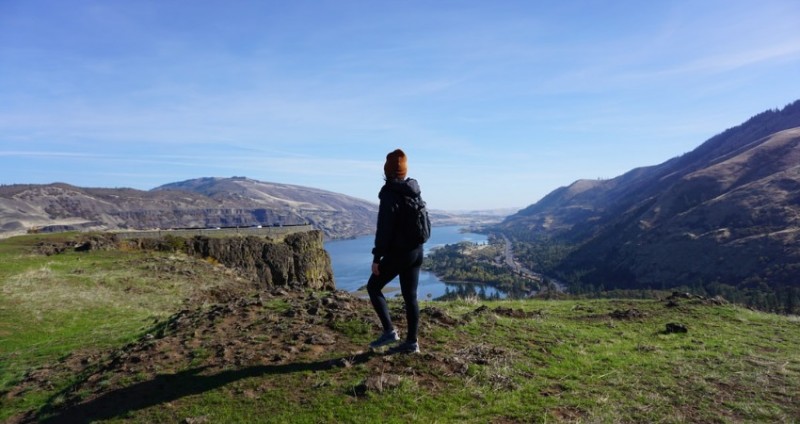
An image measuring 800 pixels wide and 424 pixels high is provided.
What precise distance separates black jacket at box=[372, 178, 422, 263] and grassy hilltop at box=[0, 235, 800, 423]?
2154 mm

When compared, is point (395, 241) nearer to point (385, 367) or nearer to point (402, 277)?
point (402, 277)

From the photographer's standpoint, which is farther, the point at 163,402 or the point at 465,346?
the point at 465,346

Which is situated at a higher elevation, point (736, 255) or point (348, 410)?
point (348, 410)

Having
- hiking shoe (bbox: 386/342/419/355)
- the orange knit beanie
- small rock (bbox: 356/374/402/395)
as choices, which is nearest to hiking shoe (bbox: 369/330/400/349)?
hiking shoe (bbox: 386/342/419/355)

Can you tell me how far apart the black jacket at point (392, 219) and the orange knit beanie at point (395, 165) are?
0.56 feet

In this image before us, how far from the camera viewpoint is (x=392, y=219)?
24.9ft

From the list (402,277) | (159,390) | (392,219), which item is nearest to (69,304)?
(159,390)

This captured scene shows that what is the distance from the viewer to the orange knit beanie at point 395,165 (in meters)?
7.95

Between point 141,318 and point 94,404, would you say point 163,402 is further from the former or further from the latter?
point 141,318

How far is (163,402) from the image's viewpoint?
7008 mm

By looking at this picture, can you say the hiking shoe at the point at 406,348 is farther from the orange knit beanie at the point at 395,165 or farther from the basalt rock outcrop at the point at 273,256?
the basalt rock outcrop at the point at 273,256

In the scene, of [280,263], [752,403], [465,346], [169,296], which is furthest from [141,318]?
[280,263]

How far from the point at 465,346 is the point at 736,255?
184119 mm

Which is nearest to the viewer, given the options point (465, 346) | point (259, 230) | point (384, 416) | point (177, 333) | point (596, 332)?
point (384, 416)
